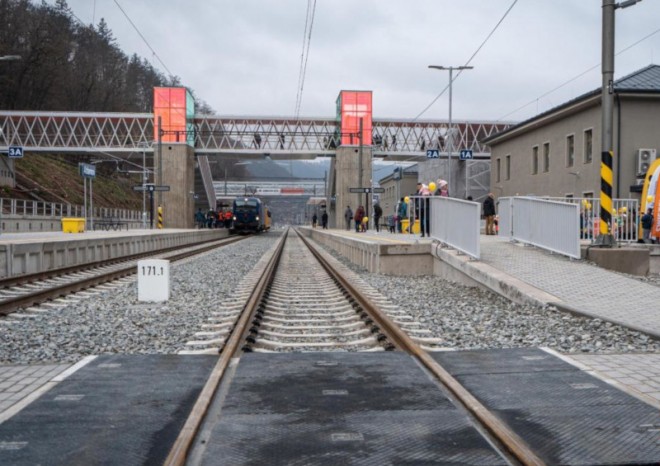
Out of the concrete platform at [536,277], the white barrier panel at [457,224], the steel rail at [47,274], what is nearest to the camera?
the concrete platform at [536,277]

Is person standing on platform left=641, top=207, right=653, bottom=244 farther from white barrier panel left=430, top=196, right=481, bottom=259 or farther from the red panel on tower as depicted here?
the red panel on tower

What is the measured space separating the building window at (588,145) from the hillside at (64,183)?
1609 inches

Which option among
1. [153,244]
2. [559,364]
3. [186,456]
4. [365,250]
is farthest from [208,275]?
[153,244]

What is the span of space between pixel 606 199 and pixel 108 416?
11.6 metres

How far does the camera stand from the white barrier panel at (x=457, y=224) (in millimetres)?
12418

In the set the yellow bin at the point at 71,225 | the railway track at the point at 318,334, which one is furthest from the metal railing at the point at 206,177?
the railway track at the point at 318,334

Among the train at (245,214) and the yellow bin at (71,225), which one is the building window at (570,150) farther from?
the train at (245,214)

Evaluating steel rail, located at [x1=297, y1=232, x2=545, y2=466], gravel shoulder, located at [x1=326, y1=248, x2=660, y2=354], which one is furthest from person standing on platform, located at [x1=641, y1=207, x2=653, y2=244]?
steel rail, located at [x1=297, y1=232, x2=545, y2=466]

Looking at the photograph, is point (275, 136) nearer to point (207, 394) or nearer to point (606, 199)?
point (606, 199)

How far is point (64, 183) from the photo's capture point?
65.6 m

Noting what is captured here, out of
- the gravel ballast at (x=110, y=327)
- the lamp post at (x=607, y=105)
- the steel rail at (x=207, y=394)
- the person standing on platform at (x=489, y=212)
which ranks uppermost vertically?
the lamp post at (x=607, y=105)

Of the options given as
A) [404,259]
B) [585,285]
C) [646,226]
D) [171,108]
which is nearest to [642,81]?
[646,226]

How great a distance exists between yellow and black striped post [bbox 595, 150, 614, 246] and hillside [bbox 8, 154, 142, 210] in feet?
156

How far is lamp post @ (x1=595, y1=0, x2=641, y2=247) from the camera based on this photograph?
1308 centimetres
